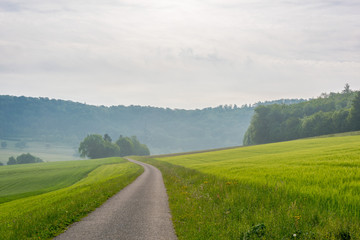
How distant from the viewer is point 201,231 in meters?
8.85

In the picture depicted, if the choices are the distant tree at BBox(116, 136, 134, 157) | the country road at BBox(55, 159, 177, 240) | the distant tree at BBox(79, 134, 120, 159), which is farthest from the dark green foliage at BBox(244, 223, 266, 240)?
the distant tree at BBox(116, 136, 134, 157)

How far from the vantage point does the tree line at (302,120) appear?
299ft

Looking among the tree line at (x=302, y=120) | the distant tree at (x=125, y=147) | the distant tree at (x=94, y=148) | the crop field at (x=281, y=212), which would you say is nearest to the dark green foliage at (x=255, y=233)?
the crop field at (x=281, y=212)

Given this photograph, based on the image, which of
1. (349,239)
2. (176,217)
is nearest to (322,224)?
(349,239)

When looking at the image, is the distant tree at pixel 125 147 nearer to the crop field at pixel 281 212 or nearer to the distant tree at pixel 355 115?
the distant tree at pixel 355 115

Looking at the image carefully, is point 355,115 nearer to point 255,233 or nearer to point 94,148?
point 255,233

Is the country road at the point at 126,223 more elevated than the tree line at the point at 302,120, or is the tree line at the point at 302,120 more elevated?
the tree line at the point at 302,120

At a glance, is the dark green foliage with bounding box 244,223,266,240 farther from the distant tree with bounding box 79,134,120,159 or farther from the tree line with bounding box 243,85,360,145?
the distant tree with bounding box 79,134,120,159

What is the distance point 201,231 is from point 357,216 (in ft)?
16.0

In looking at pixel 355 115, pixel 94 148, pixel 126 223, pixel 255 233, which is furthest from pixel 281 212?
pixel 94 148

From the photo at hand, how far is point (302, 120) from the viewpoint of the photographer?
11219 cm

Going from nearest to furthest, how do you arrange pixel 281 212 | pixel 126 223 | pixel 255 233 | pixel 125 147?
pixel 255 233 → pixel 281 212 → pixel 126 223 → pixel 125 147

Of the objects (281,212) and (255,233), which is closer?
(255,233)

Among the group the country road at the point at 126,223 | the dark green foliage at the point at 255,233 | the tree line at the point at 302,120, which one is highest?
the tree line at the point at 302,120
